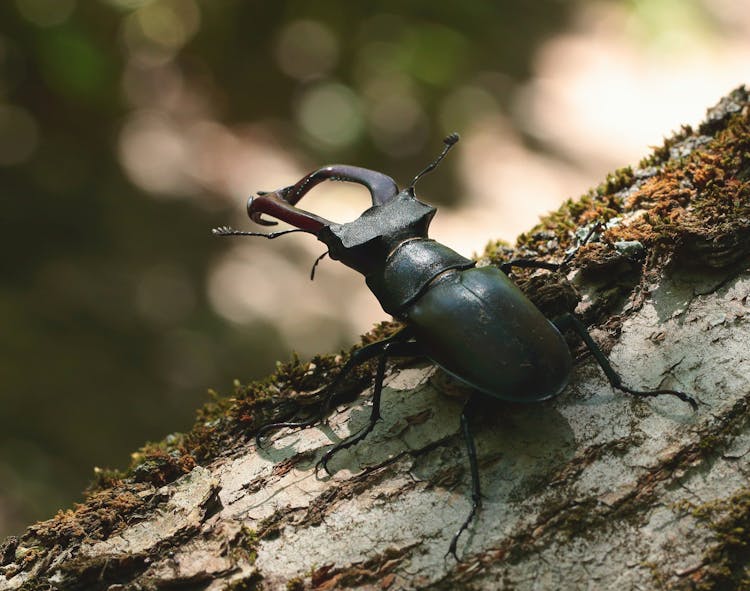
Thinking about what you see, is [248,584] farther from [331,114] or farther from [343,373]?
[331,114]

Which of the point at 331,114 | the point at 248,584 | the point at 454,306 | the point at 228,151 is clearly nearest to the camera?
the point at 248,584

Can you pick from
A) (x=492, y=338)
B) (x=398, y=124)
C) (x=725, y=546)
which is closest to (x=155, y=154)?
(x=398, y=124)

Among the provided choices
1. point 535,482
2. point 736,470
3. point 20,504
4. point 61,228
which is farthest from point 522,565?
point 61,228

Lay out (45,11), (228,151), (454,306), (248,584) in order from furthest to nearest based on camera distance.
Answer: (228,151), (45,11), (454,306), (248,584)

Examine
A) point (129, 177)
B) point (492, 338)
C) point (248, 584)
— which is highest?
point (129, 177)

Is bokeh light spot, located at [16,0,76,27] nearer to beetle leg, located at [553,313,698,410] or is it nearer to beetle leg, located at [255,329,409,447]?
beetle leg, located at [255,329,409,447]

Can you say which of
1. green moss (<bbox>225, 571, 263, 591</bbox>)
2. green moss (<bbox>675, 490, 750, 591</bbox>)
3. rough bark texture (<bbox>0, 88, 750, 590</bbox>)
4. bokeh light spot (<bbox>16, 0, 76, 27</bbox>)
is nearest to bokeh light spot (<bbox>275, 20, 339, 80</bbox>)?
bokeh light spot (<bbox>16, 0, 76, 27</bbox>)
